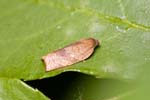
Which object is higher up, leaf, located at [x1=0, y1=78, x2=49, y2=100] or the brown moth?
the brown moth

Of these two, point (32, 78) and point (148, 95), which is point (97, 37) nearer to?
point (32, 78)

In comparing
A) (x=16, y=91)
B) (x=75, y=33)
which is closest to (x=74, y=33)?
(x=75, y=33)

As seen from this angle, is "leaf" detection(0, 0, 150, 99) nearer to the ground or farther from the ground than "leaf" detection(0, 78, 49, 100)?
farther from the ground

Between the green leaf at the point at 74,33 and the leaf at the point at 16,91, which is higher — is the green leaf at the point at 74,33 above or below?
above

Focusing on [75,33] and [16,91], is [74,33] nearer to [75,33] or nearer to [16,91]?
[75,33]

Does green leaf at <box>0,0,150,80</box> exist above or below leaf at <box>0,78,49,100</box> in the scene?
above
